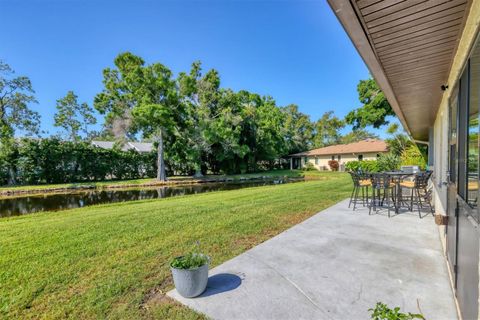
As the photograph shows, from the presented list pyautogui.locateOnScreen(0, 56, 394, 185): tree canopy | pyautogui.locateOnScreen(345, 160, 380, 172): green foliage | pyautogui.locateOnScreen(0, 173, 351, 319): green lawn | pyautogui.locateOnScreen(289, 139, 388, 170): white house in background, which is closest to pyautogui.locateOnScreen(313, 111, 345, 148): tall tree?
pyautogui.locateOnScreen(289, 139, 388, 170): white house in background

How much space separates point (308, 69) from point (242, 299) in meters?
19.3

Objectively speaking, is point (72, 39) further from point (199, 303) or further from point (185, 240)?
point (199, 303)

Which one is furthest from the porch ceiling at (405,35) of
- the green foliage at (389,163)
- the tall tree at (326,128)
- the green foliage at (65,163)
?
the tall tree at (326,128)

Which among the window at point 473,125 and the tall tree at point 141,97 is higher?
the tall tree at point 141,97

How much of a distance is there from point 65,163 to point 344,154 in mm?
27865

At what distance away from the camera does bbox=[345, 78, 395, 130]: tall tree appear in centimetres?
2028

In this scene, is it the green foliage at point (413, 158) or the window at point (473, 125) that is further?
the green foliage at point (413, 158)

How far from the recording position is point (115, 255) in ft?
11.9

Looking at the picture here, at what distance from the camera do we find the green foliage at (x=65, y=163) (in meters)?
18.0

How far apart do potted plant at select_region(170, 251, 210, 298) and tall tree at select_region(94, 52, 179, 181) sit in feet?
57.2

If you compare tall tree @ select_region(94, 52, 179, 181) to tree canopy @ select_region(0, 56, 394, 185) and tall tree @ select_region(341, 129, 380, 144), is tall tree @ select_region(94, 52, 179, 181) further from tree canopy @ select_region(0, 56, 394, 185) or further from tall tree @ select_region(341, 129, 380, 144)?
tall tree @ select_region(341, 129, 380, 144)

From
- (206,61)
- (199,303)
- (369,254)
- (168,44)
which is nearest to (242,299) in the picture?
(199,303)

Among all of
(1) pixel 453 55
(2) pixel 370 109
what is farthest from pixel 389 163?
(1) pixel 453 55

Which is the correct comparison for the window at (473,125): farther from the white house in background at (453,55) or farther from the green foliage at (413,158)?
the green foliage at (413,158)
